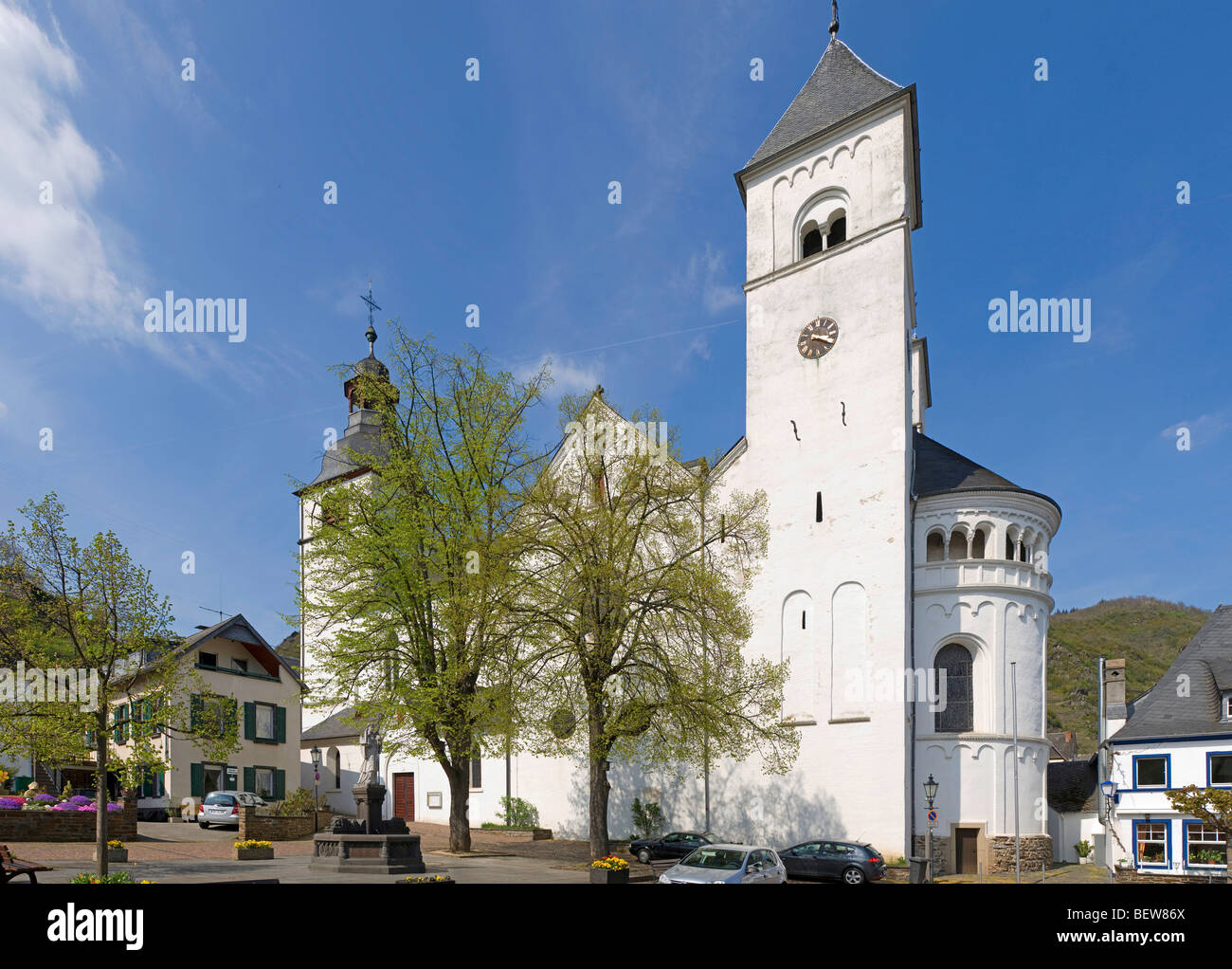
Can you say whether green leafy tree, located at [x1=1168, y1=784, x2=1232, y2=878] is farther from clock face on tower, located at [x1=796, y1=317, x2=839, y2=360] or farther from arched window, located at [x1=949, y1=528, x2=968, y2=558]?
clock face on tower, located at [x1=796, y1=317, x2=839, y2=360]

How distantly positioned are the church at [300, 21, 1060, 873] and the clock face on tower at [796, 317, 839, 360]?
75 mm

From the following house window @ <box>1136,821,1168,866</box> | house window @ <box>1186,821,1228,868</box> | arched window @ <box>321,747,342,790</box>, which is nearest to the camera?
house window @ <box>1186,821,1228,868</box>

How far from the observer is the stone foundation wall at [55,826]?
2467 centimetres

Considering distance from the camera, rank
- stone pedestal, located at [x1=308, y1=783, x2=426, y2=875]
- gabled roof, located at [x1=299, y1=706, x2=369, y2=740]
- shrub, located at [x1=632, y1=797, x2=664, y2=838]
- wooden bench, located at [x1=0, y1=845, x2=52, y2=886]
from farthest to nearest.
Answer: gabled roof, located at [x1=299, y1=706, x2=369, y2=740]
shrub, located at [x1=632, y1=797, x2=664, y2=838]
stone pedestal, located at [x1=308, y1=783, x2=426, y2=875]
wooden bench, located at [x1=0, y1=845, x2=52, y2=886]

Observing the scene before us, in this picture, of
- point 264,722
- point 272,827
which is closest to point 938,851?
point 272,827

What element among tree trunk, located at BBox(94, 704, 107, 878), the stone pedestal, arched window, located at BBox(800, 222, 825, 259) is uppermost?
arched window, located at BBox(800, 222, 825, 259)

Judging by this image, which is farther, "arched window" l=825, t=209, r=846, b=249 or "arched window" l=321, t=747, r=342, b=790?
"arched window" l=321, t=747, r=342, b=790

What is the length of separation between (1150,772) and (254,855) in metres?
32.9

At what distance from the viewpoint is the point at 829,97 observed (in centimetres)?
3522

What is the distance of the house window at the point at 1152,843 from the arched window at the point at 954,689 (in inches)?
485

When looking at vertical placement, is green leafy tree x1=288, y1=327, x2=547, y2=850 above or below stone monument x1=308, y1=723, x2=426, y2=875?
above

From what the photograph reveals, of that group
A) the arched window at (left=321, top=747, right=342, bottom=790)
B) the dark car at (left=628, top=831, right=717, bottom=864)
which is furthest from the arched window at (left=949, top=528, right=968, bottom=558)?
the arched window at (left=321, top=747, right=342, bottom=790)

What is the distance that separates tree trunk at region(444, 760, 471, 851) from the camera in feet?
90.2

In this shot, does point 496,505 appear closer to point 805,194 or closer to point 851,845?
point 851,845
